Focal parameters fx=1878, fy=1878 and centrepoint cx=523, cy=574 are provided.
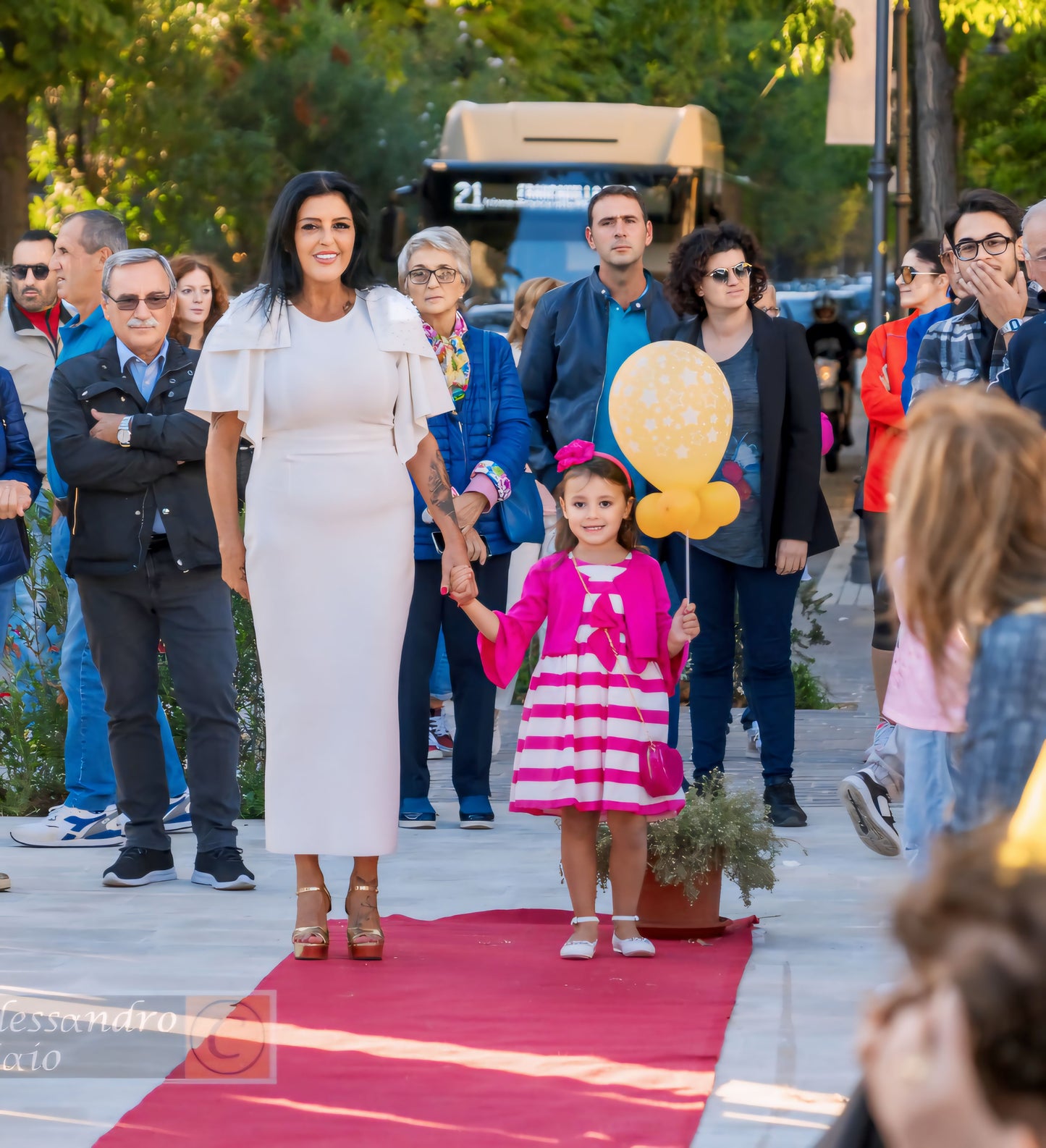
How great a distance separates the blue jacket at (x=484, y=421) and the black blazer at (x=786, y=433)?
677 millimetres

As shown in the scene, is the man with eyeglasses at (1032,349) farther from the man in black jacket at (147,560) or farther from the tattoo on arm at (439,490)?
the man in black jacket at (147,560)

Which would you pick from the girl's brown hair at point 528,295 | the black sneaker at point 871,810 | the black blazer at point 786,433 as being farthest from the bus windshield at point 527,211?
the black sneaker at point 871,810

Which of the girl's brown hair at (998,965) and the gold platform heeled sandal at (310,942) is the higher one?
the girl's brown hair at (998,965)

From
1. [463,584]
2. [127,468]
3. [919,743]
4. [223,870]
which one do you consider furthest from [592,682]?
[127,468]

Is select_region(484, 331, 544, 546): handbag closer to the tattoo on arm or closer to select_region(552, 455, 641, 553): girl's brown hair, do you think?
the tattoo on arm

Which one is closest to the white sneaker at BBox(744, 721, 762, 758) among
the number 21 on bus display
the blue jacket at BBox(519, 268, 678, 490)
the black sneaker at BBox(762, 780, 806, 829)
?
the black sneaker at BBox(762, 780, 806, 829)

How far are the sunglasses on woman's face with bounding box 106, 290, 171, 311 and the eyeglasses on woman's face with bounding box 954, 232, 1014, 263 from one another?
2.68m

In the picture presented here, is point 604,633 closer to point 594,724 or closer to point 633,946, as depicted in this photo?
point 594,724

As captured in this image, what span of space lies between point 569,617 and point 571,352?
216cm

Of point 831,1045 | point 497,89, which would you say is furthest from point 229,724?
point 497,89

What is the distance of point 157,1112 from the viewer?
13.1 feet

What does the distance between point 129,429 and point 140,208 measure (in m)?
24.0

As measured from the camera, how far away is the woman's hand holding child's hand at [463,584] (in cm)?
529

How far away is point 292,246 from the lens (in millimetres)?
5391
